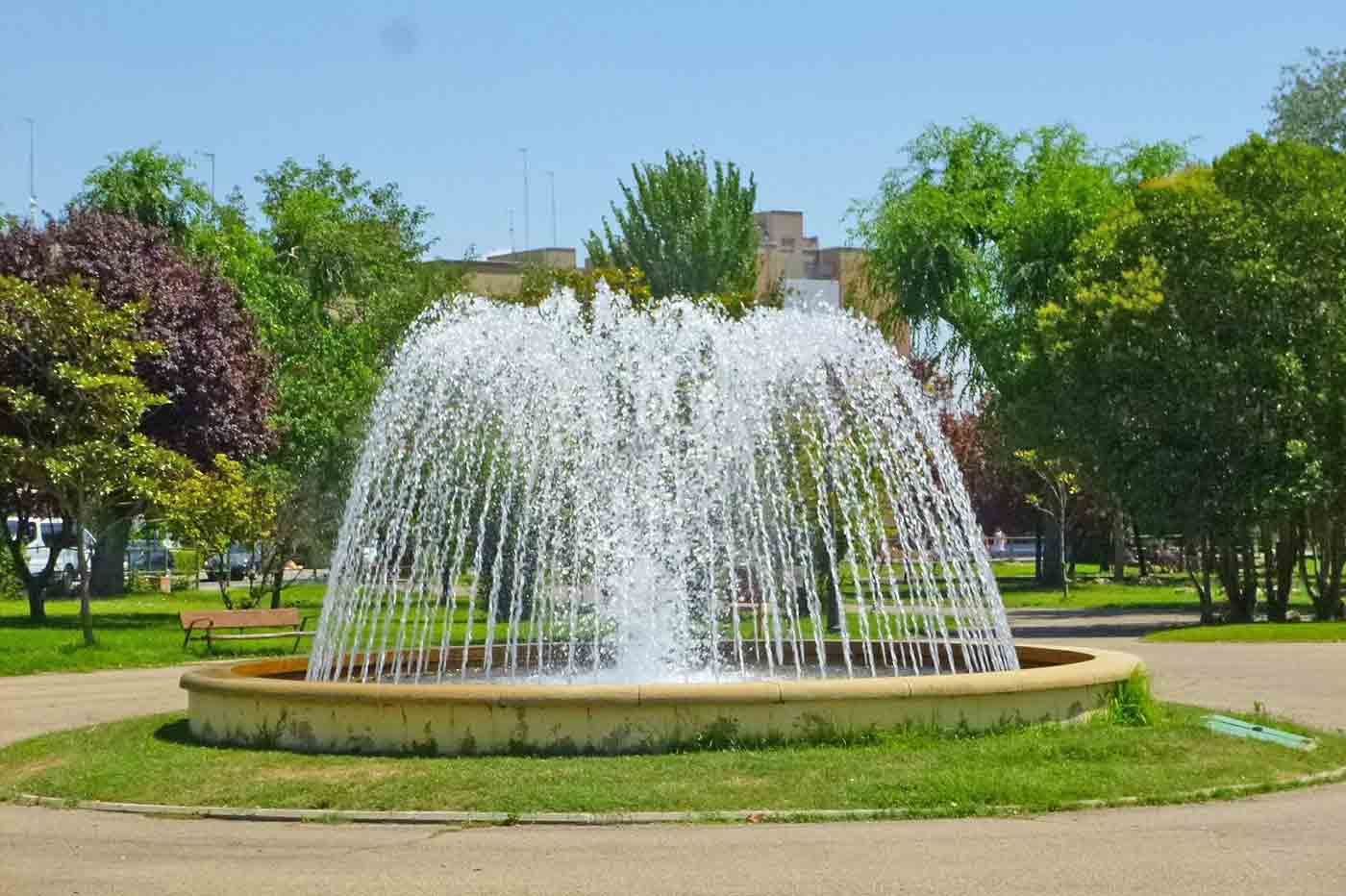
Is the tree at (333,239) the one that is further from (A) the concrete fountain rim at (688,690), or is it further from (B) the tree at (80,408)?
(A) the concrete fountain rim at (688,690)

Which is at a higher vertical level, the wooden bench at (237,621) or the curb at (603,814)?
the wooden bench at (237,621)

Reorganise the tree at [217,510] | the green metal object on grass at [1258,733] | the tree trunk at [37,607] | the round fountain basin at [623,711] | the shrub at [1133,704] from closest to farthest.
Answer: the round fountain basin at [623,711]
the green metal object on grass at [1258,733]
the shrub at [1133,704]
the tree at [217,510]
the tree trunk at [37,607]

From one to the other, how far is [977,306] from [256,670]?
131 ft

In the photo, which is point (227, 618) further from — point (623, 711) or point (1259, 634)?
point (623, 711)

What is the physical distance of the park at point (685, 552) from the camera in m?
11.7

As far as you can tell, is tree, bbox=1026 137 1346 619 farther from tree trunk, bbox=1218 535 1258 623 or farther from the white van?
the white van

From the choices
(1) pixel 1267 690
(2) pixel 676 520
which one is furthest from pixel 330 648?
(1) pixel 1267 690

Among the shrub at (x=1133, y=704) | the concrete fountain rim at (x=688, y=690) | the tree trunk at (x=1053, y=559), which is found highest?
the tree trunk at (x=1053, y=559)

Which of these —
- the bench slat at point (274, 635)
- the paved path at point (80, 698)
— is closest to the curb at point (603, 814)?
the paved path at point (80, 698)

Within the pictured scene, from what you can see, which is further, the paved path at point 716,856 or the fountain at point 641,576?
the fountain at point 641,576

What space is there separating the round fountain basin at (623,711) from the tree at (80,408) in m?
15.3

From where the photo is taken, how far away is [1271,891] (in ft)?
31.0

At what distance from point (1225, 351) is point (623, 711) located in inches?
940

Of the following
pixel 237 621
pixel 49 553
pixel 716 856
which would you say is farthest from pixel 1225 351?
pixel 49 553
